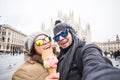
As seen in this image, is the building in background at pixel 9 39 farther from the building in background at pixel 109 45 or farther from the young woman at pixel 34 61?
the young woman at pixel 34 61

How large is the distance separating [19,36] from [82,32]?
26.9 metres

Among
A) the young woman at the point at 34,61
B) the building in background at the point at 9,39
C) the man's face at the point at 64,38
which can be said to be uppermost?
the building in background at the point at 9,39

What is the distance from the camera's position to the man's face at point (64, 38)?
156 cm

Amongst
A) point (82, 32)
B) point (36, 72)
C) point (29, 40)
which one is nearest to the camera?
point (36, 72)

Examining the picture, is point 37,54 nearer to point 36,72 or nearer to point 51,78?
point 36,72

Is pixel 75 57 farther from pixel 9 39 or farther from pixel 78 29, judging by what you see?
pixel 9 39

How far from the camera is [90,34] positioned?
178 feet

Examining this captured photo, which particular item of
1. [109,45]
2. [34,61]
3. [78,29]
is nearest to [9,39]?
[78,29]

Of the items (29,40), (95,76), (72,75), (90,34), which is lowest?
(72,75)

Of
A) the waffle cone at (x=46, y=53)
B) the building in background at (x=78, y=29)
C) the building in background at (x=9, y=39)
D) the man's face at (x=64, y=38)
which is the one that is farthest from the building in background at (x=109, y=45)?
the waffle cone at (x=46, y=53)

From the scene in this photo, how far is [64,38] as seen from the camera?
5.15ft

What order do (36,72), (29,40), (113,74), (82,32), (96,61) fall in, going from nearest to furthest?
(113,74)
(96,61)
(36,72)
(29,40)
(82,32)

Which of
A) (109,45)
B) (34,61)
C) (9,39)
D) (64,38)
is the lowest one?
(34,61)

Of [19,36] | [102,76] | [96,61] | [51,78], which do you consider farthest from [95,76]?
[19,36]
